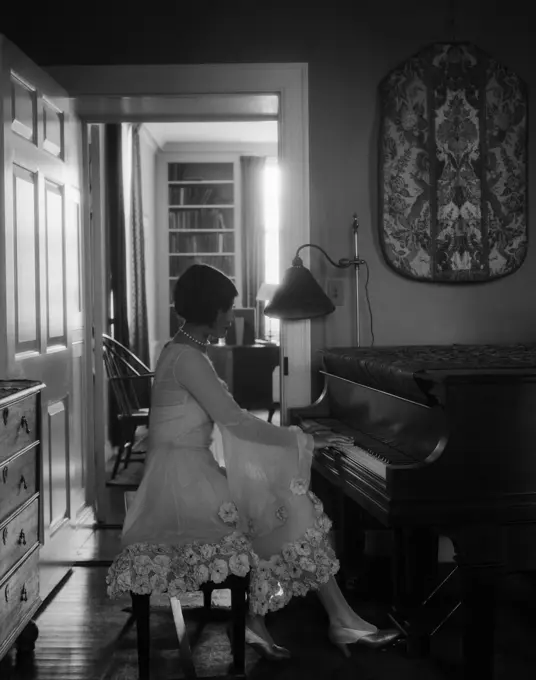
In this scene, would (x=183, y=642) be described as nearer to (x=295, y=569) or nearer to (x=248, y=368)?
(x=295, y=569)

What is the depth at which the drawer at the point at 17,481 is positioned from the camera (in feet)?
7.48

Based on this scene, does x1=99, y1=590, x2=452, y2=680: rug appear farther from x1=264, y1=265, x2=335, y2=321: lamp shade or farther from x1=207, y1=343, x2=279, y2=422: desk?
x1=207, y1=343, x2=279, y2=422: desk

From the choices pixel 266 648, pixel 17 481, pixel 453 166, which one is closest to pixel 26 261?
pixel 17 481

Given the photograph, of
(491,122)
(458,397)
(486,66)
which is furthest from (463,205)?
(458,397)

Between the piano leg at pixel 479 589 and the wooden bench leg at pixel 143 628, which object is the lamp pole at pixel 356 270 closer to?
the piano leg at pixel 479 589

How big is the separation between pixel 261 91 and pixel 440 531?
2.29 m

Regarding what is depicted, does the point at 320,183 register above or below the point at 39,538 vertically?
above

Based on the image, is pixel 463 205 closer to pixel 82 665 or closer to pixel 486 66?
pixel 486 66

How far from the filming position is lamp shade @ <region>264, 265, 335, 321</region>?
319 cm

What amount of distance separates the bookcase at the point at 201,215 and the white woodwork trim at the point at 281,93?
5.60 meters

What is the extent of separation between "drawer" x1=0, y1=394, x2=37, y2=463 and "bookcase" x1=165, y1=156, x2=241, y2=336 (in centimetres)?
662

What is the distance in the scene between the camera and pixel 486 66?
357cm

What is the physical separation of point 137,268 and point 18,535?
191 inches

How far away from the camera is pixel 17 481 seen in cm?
242
